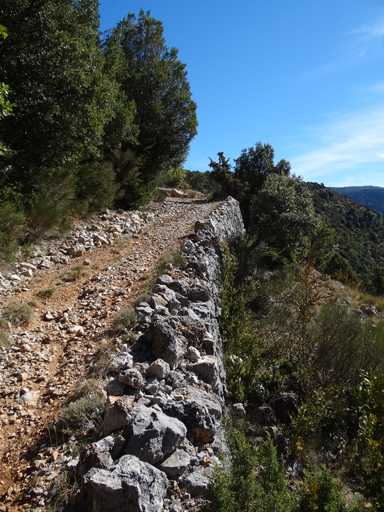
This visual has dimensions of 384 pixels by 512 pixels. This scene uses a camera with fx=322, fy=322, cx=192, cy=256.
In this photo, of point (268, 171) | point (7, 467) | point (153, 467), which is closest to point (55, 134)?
point (7, 467)

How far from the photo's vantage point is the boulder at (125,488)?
219cm

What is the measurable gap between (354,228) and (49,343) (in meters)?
68.4

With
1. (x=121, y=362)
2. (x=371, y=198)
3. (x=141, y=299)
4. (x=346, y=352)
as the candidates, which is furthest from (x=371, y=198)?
(x=121, y=362)

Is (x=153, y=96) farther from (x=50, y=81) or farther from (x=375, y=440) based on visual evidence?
(x=375, y=440)

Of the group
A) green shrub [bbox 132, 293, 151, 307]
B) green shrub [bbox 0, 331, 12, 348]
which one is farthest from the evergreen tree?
green shrub [bbox 132, 293, 151, 307]

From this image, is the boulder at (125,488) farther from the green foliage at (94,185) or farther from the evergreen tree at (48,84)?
the green foliage at (94,185)

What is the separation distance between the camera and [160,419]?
2.83 meters

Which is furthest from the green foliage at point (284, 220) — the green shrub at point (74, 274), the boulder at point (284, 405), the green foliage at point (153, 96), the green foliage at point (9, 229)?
the green foliage at point (9, 229)

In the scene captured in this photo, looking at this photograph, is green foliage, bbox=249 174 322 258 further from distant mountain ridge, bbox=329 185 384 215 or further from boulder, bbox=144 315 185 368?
distant mountain ridge, bbox=329 185 384 215

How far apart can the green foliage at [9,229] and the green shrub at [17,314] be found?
1.78 metres

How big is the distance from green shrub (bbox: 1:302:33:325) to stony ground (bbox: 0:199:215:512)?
11 cm

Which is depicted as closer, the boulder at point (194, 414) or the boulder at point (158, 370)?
the boulder at point (194, 414)

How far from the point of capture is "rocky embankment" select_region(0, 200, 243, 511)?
2.45 metres

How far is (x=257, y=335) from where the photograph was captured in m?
6.96
